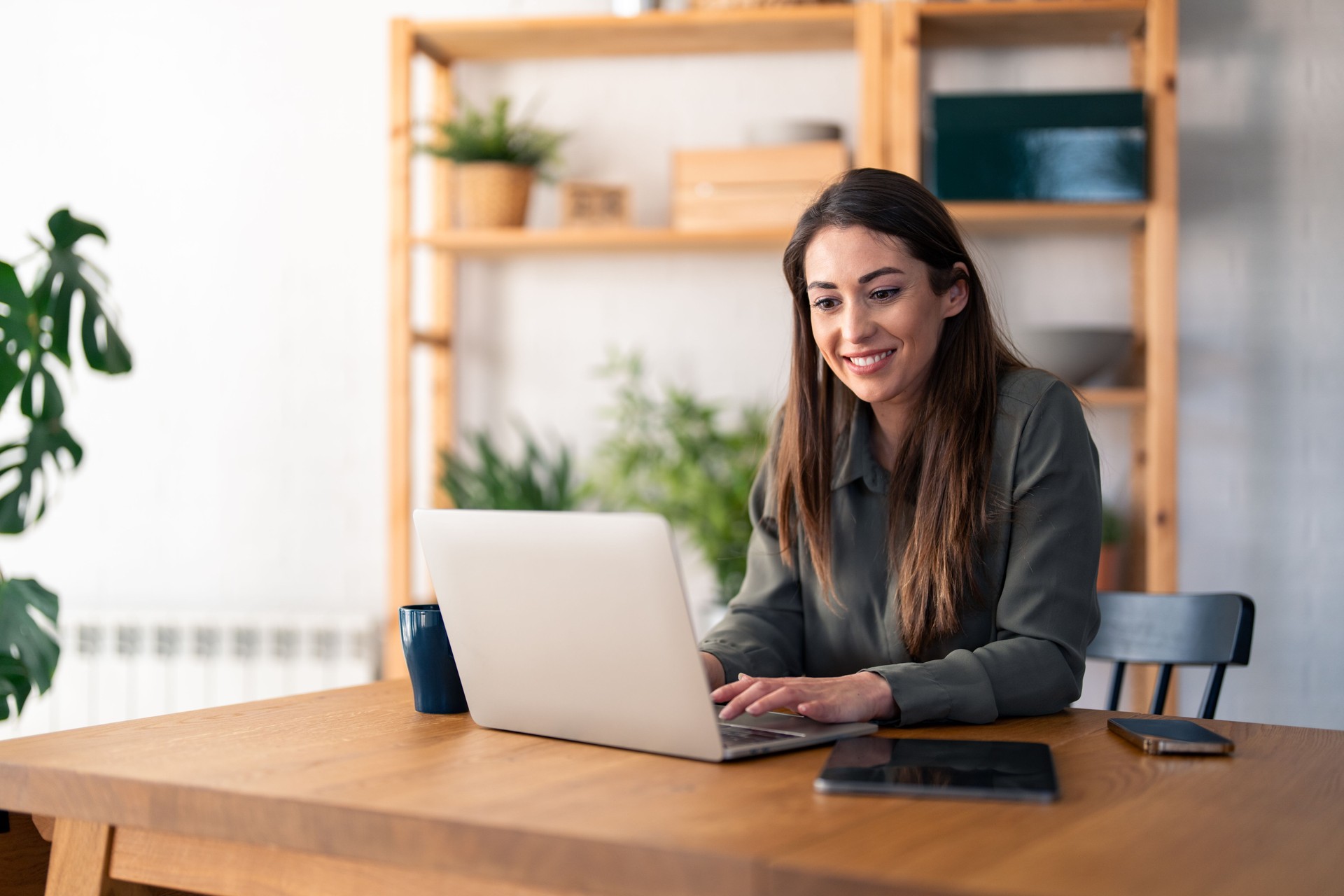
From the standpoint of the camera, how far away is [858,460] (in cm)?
150

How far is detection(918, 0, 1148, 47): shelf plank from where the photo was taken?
2.52 m

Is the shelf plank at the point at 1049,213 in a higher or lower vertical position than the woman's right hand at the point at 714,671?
higher

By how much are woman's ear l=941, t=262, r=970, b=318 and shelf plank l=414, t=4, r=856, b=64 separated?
1.29 metres

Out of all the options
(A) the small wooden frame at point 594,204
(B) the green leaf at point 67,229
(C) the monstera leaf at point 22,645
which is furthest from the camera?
(A) the small wooden frame at point 594,204

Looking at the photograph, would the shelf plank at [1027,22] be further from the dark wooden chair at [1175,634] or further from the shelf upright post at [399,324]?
the dark wooden chair at [1175,634]

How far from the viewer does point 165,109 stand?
3189 millimetres

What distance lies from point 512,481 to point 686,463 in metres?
0.40

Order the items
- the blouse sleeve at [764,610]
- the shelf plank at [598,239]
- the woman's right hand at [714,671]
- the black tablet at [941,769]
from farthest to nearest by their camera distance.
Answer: the shelf plank at [598,239] < the blouse sleeve at [764,610] < the woman's right hand at [714,671] < the black tablet at [941,769]

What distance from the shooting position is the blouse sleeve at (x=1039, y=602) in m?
1.15

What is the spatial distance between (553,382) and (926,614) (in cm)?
176

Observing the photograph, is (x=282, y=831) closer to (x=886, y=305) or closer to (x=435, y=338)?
(x=886, y=305)

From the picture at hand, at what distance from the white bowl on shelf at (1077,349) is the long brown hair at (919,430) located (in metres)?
0.91

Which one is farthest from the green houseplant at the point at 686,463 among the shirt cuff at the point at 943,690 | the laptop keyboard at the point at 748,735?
the laptop keyboard at the point at 748,735

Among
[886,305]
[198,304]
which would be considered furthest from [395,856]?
[198,304]
